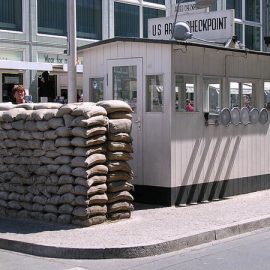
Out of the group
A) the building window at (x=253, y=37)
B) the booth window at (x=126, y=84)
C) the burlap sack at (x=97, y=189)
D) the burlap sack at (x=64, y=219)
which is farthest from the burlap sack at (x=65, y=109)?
the building window at (x=253, y=37)

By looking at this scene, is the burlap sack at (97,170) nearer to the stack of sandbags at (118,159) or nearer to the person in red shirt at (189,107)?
the stack of sandbags at (118,159)

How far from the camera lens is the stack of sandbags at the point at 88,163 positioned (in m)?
8.57

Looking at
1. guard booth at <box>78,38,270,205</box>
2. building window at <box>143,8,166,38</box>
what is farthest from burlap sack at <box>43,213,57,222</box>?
building window at <box>143,8,166,38</box>

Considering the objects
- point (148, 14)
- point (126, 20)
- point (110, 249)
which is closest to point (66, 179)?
point (110, 249)

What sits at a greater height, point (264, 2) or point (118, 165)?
point (264, 2)

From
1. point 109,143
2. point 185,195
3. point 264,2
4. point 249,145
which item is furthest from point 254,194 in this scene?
point 264,2

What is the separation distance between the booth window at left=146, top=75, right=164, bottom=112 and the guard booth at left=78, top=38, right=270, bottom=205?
0.06 ft

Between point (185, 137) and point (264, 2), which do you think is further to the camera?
point (264, 2)

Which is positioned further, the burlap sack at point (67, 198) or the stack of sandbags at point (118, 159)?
the stack of sandbags at point (118, 159)

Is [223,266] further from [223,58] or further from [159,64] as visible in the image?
[223,58]

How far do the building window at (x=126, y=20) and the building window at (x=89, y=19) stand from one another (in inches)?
46.5

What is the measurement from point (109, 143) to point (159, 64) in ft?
6.95

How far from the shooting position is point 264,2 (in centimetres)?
4125

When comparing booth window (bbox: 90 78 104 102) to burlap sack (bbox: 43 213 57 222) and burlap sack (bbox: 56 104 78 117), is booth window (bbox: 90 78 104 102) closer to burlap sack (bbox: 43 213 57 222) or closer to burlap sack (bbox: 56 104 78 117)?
burlap sack (bbox: 56 104 78 117)
